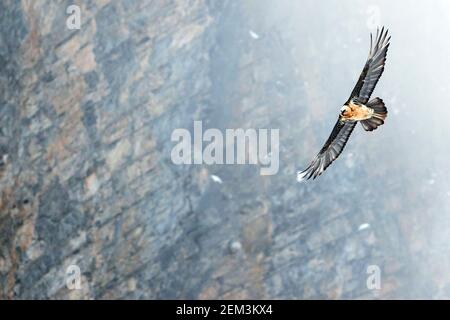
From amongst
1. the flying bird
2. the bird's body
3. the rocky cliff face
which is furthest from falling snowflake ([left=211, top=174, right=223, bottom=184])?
the bird's body

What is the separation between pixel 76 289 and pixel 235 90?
9.84m

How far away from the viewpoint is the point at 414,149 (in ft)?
141

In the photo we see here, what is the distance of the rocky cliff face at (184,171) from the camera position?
140ft

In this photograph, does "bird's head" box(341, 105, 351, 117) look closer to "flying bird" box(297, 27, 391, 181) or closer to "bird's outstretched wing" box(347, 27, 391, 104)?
"flying bird" box(297, 27, 391, 181)

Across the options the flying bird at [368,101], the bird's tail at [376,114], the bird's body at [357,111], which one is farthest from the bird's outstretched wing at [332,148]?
the bird's tail at [376,114]

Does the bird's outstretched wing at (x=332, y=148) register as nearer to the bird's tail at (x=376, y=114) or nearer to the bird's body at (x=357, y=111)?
the bird's body at (x=357, y=111)

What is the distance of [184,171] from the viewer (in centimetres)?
4319

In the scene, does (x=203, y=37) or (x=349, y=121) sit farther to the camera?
(x=203, y=37)

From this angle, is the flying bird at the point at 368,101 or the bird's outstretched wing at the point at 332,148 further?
the bird's outstretched wing at the point at 332,148

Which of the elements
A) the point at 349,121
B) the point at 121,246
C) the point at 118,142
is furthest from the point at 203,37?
the point at 349,121

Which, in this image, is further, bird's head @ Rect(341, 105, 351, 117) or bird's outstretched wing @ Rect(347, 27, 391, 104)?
bird's outstretched wing @ Rect(347, 27, 391, 104)

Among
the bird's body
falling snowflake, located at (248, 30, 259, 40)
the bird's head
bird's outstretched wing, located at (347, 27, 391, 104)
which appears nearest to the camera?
the bird's body

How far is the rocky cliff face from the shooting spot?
140ft
